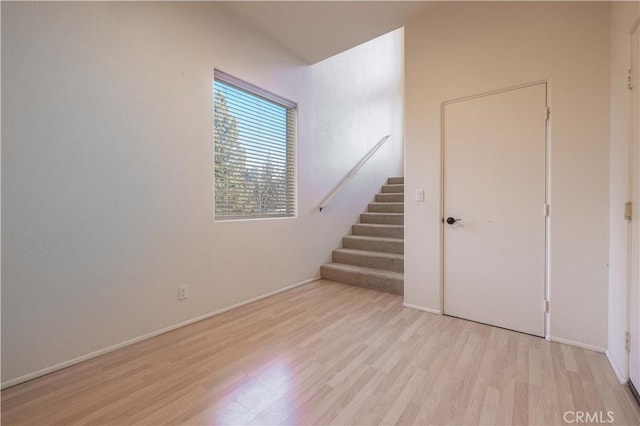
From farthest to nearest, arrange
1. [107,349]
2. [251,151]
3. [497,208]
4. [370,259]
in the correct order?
1. [370,259]
2. [251,151]
3. [497,208]
4. [107,349]

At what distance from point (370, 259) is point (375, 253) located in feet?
0.57

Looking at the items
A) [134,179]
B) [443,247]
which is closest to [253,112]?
[134,179]

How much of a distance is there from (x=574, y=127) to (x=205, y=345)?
3.10 metres

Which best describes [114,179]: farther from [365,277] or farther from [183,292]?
[365,277]

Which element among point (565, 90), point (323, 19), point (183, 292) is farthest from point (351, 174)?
point (183, 292)

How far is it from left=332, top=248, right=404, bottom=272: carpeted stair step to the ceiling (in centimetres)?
256

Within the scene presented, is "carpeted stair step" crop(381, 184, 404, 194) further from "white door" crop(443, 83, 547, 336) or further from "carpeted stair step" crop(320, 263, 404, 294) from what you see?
"white door" crop(443, 83, 547, 336)

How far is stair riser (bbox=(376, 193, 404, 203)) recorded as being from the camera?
4.75m

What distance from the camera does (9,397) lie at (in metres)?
1.47

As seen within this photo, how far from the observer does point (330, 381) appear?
1598 mm

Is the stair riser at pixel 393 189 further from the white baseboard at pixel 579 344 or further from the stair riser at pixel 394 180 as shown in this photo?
the white baseboard at pixel 579 344

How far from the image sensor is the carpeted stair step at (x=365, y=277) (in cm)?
315

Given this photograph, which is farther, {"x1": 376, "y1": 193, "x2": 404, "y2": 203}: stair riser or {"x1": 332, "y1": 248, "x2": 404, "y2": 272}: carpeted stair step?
{"x1": 376, "y1": 193, "x2": 404, "y2": 203}: stair riser

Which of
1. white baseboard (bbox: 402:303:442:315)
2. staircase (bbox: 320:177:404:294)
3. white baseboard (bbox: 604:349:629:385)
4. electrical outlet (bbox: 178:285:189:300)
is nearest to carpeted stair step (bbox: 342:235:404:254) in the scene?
staircase (bbox: 320:177:404:294)
